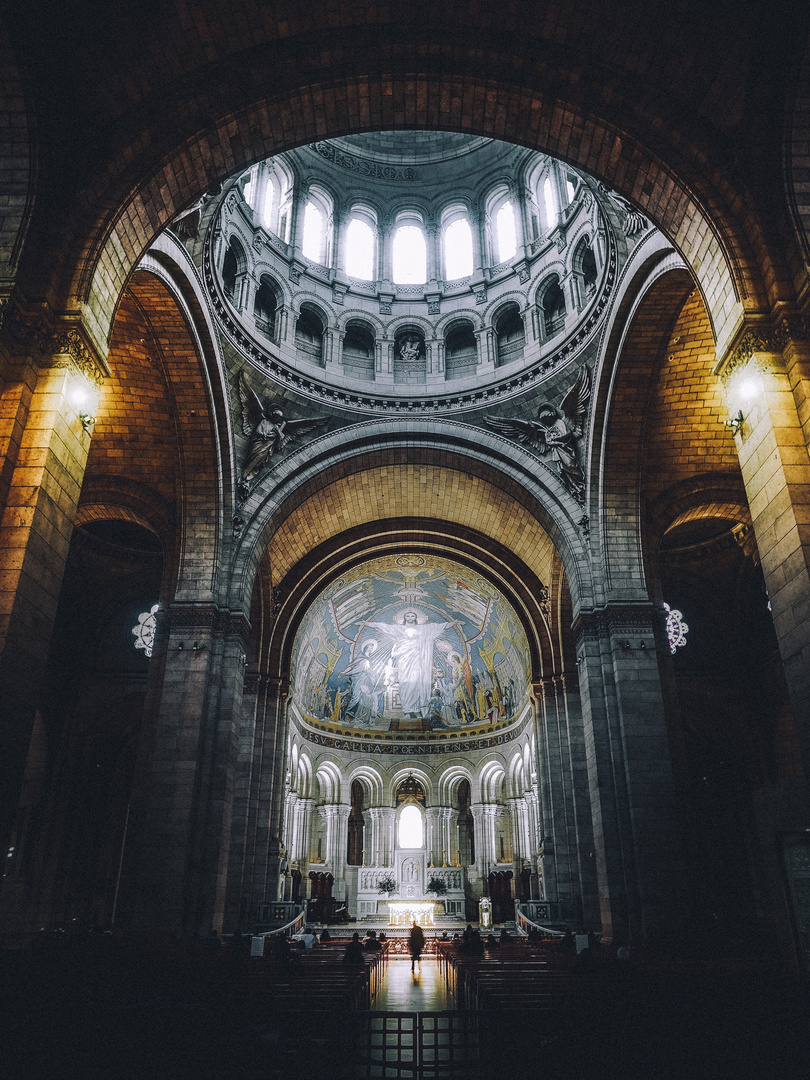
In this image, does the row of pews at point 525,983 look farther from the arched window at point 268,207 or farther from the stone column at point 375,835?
the stone column at point 375,835

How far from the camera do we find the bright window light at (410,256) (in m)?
23.0

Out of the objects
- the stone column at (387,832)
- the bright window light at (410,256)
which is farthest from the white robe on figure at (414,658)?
the bright window light at (410,256)

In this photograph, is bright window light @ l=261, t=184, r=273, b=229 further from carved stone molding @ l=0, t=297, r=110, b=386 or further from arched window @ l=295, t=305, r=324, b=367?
carved stone molding @ l=0, t=297, r=110, b=386

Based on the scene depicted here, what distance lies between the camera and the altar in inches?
1116

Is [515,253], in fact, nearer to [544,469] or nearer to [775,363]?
[544,469]

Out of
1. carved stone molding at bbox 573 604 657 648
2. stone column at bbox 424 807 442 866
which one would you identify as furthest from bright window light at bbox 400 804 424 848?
carved stone molding at bbox 573 604 657 648

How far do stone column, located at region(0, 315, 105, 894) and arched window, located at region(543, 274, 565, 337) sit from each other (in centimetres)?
1389

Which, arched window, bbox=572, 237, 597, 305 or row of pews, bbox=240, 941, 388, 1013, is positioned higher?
arched window, bbox=572, 237, 597, 305

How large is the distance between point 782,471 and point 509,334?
14.8 metres

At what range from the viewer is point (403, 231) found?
23.7m

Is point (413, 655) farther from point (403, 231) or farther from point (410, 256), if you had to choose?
point (403, 231)

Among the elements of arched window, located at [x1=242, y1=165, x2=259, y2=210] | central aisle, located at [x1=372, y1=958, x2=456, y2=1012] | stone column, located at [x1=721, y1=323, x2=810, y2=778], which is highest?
arched window, located at [x1=242, y1=165, x2=259, y2=210]

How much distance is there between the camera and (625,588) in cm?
1602

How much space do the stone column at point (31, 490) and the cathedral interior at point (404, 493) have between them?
5 cm
